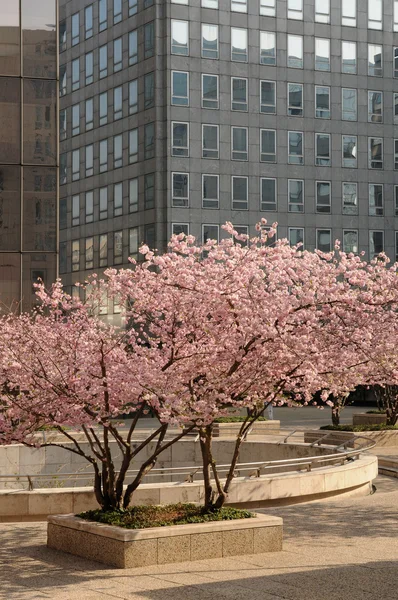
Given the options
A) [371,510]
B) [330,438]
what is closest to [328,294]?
[371,510]

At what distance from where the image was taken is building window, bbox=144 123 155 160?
66.8 meters

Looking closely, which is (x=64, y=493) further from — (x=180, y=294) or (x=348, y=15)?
(x=348, y=15)

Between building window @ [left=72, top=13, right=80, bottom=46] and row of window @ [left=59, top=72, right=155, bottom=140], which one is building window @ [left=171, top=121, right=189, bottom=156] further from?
building window @ [left=72, top=13, right=80, bottom=46]

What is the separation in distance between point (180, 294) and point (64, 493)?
582 centimetres

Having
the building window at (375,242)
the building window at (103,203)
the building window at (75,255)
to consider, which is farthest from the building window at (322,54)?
the building window at (75,255)

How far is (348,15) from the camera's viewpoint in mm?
71500

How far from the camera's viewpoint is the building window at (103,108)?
2820 inches

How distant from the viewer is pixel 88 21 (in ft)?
243

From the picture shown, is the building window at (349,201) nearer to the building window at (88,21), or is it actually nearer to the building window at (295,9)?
the building window at (295,9)

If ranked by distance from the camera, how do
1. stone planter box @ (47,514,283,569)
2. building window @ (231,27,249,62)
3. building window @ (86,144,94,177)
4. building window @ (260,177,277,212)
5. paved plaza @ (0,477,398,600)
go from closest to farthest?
paved plaza @ (0,477,398,600)
stone planter box @ (47,514,283,569)
building window @ (260,177,277,212)
building window @ (231,27,249,62)
building window @ (86,144,94,177)

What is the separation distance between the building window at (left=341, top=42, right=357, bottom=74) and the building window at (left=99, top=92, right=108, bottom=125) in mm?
16302

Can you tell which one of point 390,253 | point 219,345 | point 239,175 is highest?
point 239,175

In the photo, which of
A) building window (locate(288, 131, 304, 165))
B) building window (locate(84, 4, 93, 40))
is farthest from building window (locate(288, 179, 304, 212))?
building window (locate(84, 4, 93, 40))

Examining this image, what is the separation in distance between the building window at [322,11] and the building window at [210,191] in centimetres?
1373
